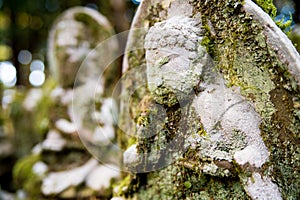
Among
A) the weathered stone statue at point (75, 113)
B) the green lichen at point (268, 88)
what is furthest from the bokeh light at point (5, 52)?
the green lichen at point (268, 88)

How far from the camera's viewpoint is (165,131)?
833 mm

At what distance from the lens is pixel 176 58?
30.1 inches

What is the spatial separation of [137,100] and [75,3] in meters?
2.41

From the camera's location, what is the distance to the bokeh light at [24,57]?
14.0 ft

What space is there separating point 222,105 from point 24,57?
13.1 ft

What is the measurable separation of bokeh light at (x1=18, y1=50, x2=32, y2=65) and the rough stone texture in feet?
12.3

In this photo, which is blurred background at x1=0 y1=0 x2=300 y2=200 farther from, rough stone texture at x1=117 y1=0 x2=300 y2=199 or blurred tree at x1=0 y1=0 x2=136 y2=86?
rough stone texture at x1=117 y1=0 x2=300 y2=199

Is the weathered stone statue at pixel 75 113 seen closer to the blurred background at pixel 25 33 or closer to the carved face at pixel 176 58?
the carved face at pixel 176 58

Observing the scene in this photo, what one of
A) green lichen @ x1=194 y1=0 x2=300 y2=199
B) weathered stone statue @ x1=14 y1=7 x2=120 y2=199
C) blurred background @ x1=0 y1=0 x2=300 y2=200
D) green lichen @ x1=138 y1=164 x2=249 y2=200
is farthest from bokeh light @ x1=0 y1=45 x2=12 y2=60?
green lichen @ x1=194 y1=0 x2=300 y2=199

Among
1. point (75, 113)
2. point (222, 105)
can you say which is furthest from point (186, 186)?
point (75, 113)

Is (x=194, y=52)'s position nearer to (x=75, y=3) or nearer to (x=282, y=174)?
(x=282, y=174)

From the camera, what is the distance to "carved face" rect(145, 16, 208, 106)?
29.8 inches

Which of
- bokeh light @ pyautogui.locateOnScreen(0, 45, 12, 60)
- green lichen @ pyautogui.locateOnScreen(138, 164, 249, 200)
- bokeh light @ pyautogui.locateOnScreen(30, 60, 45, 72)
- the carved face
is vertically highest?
the carved face

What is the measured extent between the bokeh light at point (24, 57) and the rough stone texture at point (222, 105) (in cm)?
Answer: 374
